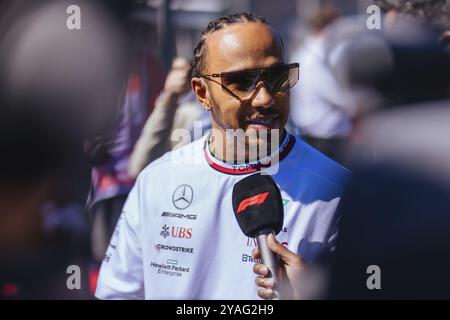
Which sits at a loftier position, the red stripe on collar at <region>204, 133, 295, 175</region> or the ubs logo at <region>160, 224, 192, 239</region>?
the red stripe on collar at <region>204, 133, 295, 175</region>

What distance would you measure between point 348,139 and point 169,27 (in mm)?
831

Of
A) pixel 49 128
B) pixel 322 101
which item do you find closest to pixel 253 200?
A: pixel 322 101

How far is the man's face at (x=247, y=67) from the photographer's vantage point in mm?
2609

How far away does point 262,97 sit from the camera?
2.63 m

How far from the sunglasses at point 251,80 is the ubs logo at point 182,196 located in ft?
1.39

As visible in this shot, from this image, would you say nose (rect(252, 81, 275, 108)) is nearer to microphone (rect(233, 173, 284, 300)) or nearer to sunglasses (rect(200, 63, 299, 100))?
sunglasses (rect(200, 63, 299, 100))

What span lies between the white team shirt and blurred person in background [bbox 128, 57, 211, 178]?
46mm

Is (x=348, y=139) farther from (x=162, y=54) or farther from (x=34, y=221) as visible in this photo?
(x=34, y=221)

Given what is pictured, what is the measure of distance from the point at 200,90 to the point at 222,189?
15.3 inches

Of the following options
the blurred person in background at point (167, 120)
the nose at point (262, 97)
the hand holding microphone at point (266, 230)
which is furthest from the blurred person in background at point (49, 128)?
the hand holding microphone at point (266, 230)

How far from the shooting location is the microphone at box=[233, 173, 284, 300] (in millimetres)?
2156

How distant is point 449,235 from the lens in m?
2.86

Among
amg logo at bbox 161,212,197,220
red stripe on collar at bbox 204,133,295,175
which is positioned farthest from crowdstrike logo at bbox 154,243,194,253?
red stripe on collar at bbox 204,133,295,175
